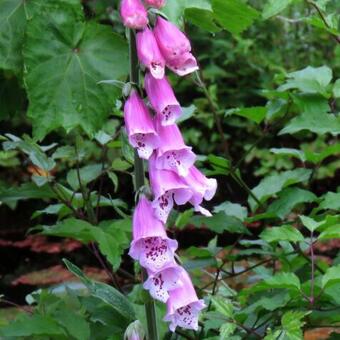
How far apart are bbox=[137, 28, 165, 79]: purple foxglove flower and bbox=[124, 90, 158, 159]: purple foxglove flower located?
8cm

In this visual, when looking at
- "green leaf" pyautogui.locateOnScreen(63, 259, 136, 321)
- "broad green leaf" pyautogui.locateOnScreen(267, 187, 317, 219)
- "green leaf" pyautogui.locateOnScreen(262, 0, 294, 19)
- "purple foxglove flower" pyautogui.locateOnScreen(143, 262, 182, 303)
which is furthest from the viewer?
"broad green leaf" pyautogui.locateOnScreen(267, 187, 317, 219)

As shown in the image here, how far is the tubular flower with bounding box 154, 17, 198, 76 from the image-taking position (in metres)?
1.20

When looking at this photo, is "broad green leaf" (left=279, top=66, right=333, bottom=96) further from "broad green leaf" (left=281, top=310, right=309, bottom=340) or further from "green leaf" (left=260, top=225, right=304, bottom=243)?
"broad green leaf" (left=281, top=310, right=309, bottom=340)

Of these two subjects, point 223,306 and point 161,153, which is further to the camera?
point 223,306

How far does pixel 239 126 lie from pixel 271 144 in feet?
0.86

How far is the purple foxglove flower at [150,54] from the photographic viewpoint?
120 centimetres

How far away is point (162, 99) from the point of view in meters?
1.24

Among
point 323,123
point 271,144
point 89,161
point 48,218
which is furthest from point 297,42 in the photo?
point 323,123

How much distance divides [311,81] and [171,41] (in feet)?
2.16

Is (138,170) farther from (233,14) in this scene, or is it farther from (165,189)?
(233,14)

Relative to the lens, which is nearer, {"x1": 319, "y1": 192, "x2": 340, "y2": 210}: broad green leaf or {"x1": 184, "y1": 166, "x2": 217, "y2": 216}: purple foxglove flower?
{"x1": 184, "y1": 166, "x2": 217, "y2": 216}: purple foxglove flower

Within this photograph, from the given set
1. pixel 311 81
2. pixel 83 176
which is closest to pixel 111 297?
pixel 83 176

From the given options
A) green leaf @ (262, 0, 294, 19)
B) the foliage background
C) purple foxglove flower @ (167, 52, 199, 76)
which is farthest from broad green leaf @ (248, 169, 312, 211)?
purple foxglove flower @ (167, 52, 199, 76)

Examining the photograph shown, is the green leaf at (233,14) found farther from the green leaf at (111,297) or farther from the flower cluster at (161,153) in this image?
the green leaf at (111,297)
